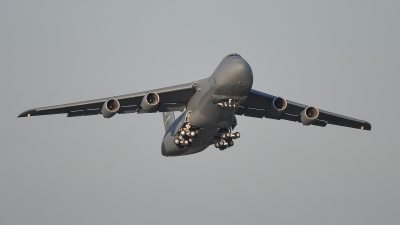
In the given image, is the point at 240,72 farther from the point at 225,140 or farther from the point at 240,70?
the point at 225,140

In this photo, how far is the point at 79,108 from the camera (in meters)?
27.7

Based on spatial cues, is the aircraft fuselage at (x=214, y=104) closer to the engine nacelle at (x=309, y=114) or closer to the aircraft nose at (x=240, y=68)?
the aircraft nose at (x=240, y=68)

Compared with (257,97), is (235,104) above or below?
below

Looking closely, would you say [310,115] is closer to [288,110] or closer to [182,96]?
[288,110]

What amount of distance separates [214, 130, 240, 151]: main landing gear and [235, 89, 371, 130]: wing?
1.57 meters

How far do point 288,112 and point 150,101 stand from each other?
6958 mm

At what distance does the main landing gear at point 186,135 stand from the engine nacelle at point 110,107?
2.69 m

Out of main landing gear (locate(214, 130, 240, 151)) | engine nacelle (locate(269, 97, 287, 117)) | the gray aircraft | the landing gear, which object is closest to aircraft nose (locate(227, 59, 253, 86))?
the gray aircraft

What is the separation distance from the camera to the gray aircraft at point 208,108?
23766mm

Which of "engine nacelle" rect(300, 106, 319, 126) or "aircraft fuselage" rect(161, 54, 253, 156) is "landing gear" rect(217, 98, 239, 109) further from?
"engine nacelle" rect(300, 106, 319, 126)

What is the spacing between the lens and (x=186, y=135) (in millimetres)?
26516

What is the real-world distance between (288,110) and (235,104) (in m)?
5.55

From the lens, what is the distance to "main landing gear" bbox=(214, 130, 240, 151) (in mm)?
27031

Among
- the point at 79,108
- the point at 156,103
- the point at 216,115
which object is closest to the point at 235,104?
the point at 216,115
